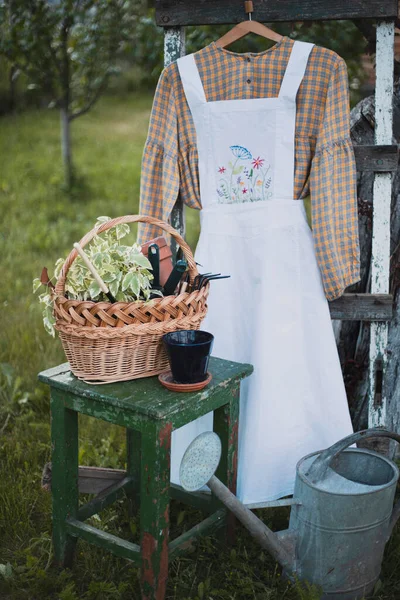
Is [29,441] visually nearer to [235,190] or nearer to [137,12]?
[235,190]

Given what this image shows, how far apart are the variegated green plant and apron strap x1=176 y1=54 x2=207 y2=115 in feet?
2.38

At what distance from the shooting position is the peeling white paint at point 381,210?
265 cm

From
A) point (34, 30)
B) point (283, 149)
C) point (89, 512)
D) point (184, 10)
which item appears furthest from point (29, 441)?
point (34, 30)

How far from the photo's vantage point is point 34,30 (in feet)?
20.3

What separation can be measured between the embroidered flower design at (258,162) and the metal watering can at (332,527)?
1.09 meters

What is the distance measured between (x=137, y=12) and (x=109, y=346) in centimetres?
425

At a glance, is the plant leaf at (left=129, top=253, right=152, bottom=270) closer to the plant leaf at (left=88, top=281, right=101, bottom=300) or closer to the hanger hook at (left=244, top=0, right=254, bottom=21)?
the plant leaf at (left=88, top=281, right=101, bottom=300)

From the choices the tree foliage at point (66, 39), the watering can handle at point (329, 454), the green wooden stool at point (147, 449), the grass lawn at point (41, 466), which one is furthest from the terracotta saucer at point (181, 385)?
the tree foliage at point (66, 39)

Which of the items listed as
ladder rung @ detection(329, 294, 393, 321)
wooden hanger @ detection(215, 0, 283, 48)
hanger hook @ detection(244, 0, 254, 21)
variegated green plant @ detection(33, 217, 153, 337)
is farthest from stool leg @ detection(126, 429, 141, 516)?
hanger hook @ detection(244, 0, 254, 21)

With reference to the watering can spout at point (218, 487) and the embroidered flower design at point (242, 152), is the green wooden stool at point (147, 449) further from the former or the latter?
the embroidered flower design at point (242, 152)

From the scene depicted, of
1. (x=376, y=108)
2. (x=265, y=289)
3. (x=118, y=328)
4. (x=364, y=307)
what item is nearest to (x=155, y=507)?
(x=118, y=328)

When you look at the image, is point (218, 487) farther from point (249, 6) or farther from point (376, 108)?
point (249, 6)

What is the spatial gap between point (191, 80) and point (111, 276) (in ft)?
3.17

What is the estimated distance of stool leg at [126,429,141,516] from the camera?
2797 mm
